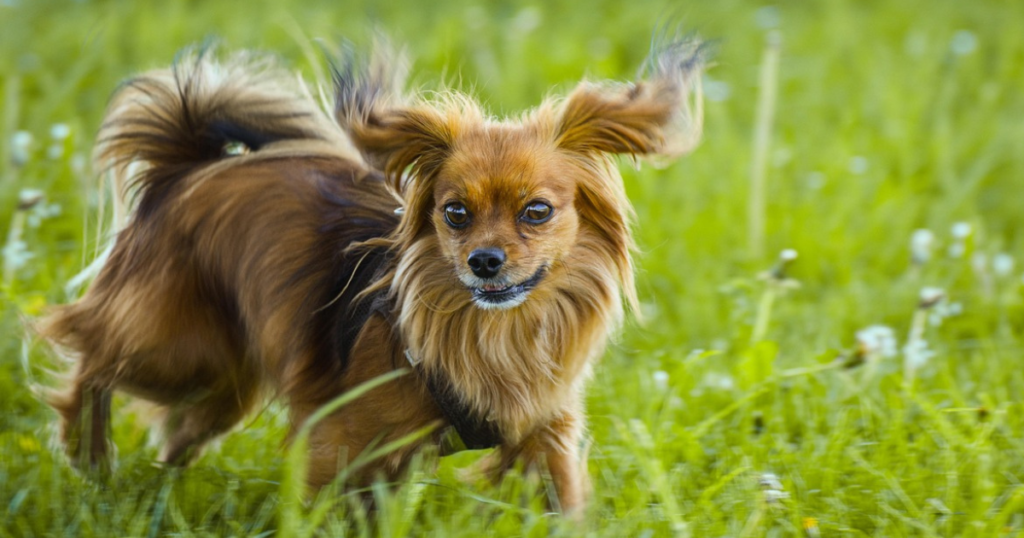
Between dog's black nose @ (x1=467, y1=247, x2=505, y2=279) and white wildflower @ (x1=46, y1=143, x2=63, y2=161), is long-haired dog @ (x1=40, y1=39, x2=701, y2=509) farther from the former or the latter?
white wildflower @ (x1=46, y1=143, x2=63, y2=161)

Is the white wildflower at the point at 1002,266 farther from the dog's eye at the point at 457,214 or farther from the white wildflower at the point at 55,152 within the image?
the white wildflower at the point at 55,152

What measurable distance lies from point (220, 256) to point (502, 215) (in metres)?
0.94

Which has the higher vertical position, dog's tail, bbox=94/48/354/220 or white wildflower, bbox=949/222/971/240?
white wildflower, bbox=949/222/971/240

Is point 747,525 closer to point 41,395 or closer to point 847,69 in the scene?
point 41,395

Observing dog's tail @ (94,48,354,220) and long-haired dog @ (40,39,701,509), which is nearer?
long-haired dog @ (40,39,701,509)

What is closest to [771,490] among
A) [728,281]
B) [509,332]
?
[509,332]

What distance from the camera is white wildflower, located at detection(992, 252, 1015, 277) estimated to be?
476 centimetres

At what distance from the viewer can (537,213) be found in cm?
286

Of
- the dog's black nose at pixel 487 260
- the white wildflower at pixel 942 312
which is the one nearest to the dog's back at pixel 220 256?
the dog's black nose at pixel 487 260

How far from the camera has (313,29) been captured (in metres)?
6.85

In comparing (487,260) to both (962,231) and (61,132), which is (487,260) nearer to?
(962,231)

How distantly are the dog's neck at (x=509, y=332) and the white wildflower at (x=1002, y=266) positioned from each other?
7.87 ft

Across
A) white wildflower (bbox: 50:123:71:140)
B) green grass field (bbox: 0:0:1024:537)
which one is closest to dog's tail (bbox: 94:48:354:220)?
green grass field (bbox: 0:0:1024:537)

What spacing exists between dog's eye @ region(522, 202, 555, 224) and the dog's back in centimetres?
48
